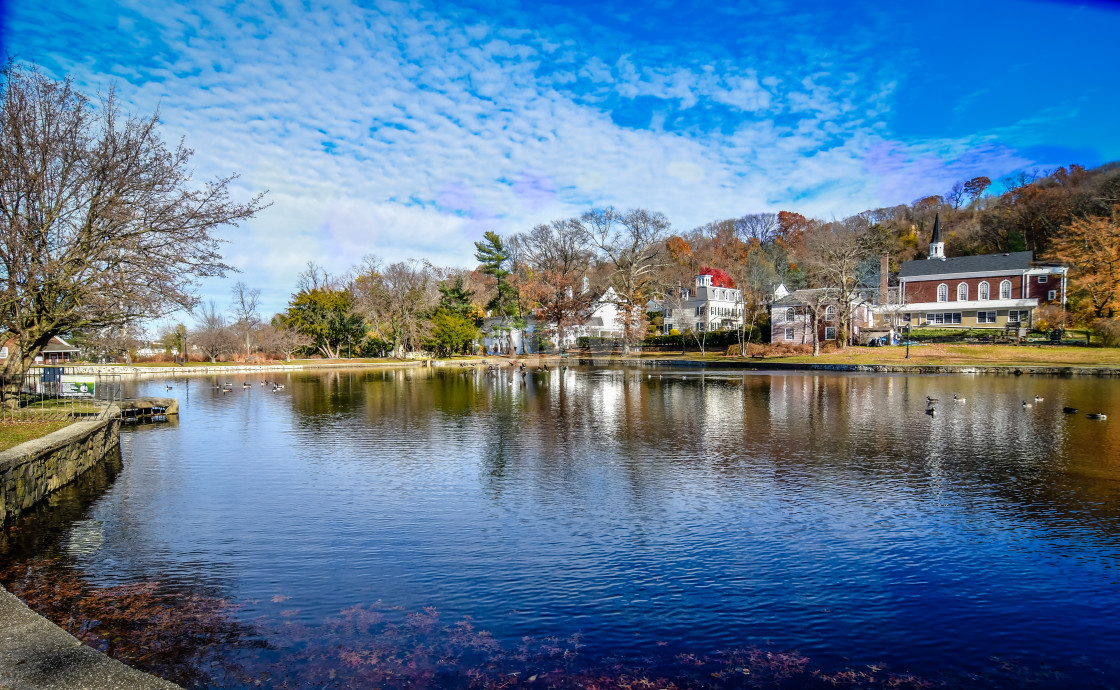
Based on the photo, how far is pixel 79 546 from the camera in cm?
1095

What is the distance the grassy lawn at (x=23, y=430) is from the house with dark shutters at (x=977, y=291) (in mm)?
71634

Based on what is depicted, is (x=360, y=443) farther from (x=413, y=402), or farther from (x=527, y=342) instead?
(x=527, y=342)

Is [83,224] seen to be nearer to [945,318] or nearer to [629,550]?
[629,550]

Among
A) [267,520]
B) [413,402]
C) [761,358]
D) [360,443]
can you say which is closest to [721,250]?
[761,358]

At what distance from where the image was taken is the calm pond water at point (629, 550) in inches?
288

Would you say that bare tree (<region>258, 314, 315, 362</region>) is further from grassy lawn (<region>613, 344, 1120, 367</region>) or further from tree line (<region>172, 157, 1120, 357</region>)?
grassy lawn (<region>613, 344, 1120, 367</region>)

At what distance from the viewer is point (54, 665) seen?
5.09 metres

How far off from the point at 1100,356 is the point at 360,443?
54.5 m

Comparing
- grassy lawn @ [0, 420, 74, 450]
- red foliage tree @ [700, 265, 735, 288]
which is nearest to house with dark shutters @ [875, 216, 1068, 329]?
red foliage tree @ [700, 265, 735, 288]

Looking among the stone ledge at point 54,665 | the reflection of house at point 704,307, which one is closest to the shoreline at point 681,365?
the reflection of house at point 704,307

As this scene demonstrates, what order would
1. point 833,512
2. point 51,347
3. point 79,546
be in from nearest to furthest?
point 79,546 → point 833,512 → point 51,347

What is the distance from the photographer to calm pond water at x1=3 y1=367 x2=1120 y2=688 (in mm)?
7309

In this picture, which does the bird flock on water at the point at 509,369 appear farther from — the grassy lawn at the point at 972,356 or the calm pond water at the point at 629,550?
the calm pond water at the point at 629,550

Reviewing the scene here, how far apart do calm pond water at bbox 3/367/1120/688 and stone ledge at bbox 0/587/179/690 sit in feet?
5.79
